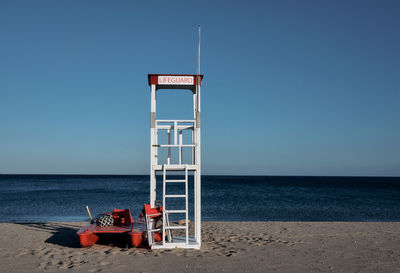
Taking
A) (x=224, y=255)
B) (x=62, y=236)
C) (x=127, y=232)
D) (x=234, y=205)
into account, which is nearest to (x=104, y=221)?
(x=127, y=232)

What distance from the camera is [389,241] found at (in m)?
10.0

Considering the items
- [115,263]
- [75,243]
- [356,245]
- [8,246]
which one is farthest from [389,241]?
[8,246]

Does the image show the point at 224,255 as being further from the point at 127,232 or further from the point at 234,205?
the point at 234,205

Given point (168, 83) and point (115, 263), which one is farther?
point (168, 83)

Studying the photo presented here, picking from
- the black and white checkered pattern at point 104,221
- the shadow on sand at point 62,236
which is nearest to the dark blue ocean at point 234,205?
the shadow on sand at point 62,236

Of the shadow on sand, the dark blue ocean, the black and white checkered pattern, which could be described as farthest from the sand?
the dark blue ocean

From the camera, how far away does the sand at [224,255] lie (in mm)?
6926

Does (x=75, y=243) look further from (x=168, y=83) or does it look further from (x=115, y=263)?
(x=168, y=83)

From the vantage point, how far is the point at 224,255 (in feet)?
26.1

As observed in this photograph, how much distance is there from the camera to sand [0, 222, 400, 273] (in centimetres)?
693

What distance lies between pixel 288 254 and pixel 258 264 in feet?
4.56

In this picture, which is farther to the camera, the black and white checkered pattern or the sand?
the black and white checkered pattern

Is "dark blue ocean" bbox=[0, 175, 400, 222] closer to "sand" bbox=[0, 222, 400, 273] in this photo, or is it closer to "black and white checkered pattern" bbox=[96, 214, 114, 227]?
"sand" bbox=[0, 222, 400, 273]

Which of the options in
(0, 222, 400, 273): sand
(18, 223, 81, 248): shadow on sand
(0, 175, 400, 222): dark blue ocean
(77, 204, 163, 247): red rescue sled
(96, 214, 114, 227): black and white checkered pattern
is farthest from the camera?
(0, 175, 400, 222): dark blue ocean
